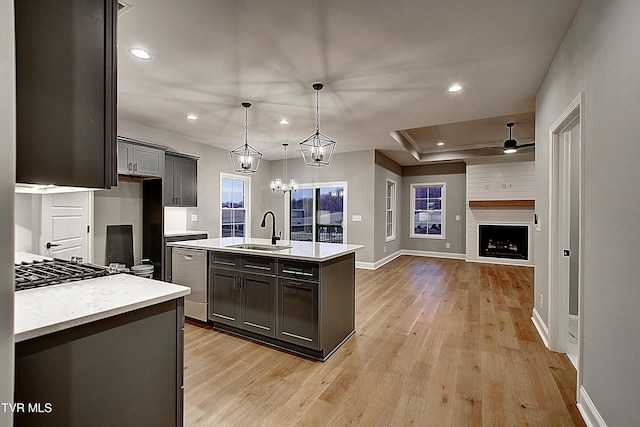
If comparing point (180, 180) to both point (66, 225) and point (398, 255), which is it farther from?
point (398, 255)

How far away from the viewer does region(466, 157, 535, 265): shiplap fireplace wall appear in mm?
7027

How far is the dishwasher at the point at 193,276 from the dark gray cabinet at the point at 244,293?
0.12 meters

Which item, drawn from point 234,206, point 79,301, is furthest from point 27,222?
point 234,206

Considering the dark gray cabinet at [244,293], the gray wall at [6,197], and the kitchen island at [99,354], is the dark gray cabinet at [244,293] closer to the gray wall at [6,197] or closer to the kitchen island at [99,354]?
the kitchen island at [99,354]

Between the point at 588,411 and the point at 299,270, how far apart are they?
217cm

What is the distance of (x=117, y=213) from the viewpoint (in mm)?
4777

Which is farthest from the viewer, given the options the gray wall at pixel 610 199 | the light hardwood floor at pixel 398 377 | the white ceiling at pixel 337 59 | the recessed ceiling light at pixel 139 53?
the recessed ceiling light at pixel 139 53

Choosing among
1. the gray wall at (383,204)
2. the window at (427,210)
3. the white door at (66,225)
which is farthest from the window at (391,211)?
the white door at (66,225)

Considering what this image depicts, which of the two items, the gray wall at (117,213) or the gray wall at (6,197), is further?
the gray wall at (117,213)

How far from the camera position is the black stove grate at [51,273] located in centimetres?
154

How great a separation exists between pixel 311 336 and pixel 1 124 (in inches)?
96.3

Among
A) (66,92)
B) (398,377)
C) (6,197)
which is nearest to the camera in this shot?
(6,197)

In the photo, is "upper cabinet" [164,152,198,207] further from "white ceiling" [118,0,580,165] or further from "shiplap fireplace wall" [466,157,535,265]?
"shiplap fireplace wall" [466,157,535,265]

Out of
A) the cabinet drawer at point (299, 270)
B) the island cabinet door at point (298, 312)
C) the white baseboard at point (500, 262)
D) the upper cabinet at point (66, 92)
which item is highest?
the upper cabinet at point (66, 92)
